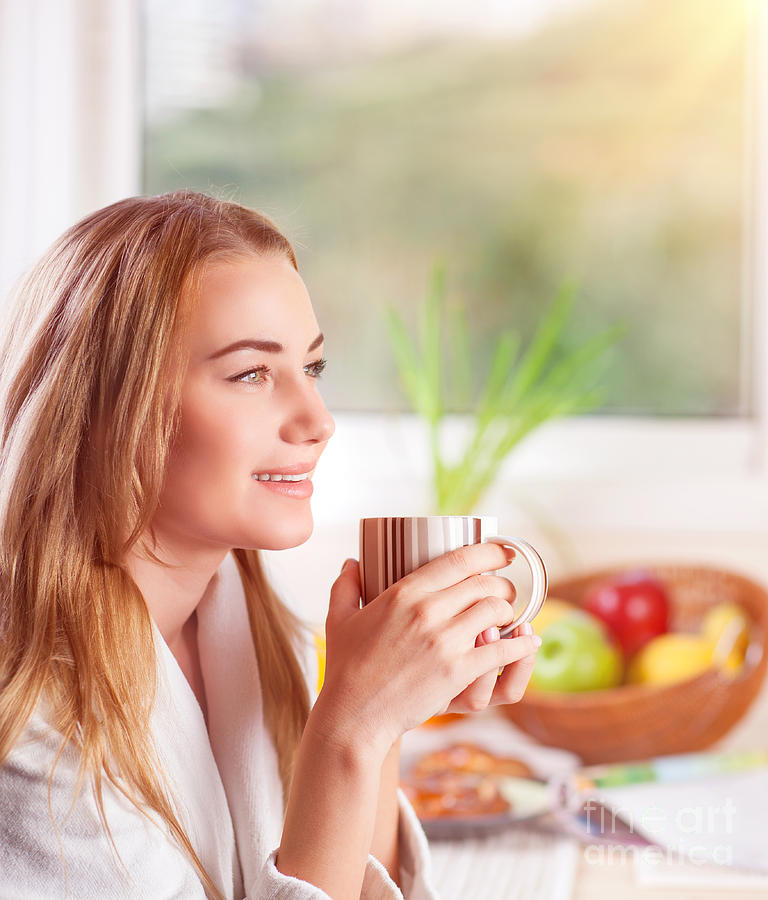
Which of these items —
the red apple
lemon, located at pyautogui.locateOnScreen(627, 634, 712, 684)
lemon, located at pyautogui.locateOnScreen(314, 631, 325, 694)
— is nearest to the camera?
lemon, located at pyautogui.locateOnScreen(314, 631, 325, 694)

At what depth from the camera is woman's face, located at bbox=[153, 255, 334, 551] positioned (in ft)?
2.59

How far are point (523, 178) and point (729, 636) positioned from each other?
1.12 m

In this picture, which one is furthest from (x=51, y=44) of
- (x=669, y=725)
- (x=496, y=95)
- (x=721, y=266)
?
(x=669, y=725)

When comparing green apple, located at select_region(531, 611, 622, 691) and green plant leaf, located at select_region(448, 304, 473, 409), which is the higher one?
green plant leaf, located at select_region(448, 304, 473, 409)

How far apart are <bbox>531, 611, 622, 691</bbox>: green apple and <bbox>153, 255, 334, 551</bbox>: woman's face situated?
0.77m

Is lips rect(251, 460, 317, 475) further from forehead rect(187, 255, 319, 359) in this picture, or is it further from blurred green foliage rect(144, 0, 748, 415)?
blurred green foliage rect(144, 0, 748, 415)

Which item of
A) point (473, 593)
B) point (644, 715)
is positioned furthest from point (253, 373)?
Answer: point (644, 715)

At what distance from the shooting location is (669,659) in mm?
1482

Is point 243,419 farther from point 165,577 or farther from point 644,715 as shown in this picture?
point 644,715

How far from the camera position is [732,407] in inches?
81.7

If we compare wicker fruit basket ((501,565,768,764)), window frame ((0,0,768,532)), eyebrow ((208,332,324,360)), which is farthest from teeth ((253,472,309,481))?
window frame ((0,0,768,532))

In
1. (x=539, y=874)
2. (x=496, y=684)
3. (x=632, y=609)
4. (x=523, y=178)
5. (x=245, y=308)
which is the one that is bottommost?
(x=539, y=874)

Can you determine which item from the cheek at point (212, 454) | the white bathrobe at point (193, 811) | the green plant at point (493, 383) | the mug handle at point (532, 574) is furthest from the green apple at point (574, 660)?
the cheek at point (212, 454)

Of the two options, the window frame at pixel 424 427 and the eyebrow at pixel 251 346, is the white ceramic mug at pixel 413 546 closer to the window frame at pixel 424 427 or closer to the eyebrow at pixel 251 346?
the eyebrow at pixel 251 346
